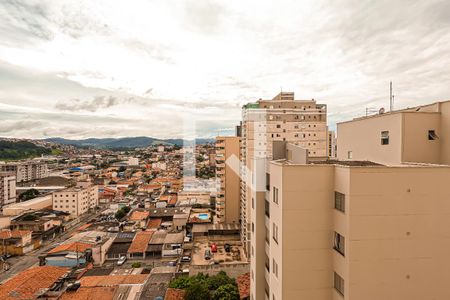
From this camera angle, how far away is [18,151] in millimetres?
121125

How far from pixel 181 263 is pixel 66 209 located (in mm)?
32233

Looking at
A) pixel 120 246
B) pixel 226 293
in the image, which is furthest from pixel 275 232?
pixel 120 246

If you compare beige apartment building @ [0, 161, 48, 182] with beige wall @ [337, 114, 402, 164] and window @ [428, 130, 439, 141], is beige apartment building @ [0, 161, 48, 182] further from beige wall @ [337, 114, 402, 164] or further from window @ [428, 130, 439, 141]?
window @ [428, 130, 439, 141]

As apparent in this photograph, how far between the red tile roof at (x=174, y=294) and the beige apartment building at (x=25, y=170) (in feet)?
241

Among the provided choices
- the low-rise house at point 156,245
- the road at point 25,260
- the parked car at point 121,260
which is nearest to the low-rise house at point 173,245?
the low-rise house at point 156,245

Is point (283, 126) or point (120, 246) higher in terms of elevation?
point (283, 126)

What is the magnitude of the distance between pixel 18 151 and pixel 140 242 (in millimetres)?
126607

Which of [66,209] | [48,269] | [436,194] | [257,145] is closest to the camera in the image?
[436,194]

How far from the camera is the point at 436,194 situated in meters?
6.12

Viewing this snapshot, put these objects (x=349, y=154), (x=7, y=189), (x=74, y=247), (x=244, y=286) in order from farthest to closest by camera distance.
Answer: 1. (x=7, y=189)
2. (x=74, y=247)
3. (x=244, y=286)
4. (x=349, y=154)

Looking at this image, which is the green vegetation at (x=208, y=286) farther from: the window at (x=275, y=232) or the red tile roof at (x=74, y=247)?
the red tile roof at (x=74, y=247)

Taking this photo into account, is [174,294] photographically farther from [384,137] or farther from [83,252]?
[384,137]

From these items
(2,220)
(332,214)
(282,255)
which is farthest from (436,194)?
(2,220)

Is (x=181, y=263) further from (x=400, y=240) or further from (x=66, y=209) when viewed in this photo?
(x=66, y=209)
